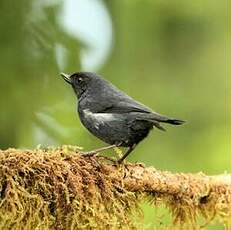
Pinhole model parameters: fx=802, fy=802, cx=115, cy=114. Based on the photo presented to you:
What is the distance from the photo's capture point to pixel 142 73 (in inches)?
355

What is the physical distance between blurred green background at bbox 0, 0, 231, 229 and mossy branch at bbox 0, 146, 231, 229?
3.89 feet

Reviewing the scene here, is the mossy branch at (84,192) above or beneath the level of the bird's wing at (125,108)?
beneath

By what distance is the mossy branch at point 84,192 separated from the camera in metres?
3.37

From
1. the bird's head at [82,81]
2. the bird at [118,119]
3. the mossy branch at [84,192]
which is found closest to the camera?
the mossy branch at [84,192]

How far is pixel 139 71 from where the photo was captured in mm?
9094

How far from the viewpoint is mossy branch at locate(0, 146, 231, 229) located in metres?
3.37

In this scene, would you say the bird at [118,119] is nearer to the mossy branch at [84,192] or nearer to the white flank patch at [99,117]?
the white flank patch at [99,117]

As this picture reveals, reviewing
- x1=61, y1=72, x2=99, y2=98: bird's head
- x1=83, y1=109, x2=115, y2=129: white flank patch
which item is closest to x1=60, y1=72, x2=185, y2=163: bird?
x1=83, y1=109, x2=115, y2=129: white flank patch

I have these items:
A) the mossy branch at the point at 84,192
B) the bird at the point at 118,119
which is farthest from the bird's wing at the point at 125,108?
the mossy branch at the point at 84,192

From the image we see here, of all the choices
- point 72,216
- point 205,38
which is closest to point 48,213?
point 72,216

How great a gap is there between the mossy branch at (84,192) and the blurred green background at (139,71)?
3.89 ft

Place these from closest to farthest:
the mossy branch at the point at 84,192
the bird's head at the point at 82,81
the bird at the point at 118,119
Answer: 1. the mossy branch at the point at 84,192
2. the bird at the point at 118,119
3. the bird's head at the point at 82,81

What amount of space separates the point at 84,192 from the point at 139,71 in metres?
5.55

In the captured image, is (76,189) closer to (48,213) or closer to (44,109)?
(48,213)
